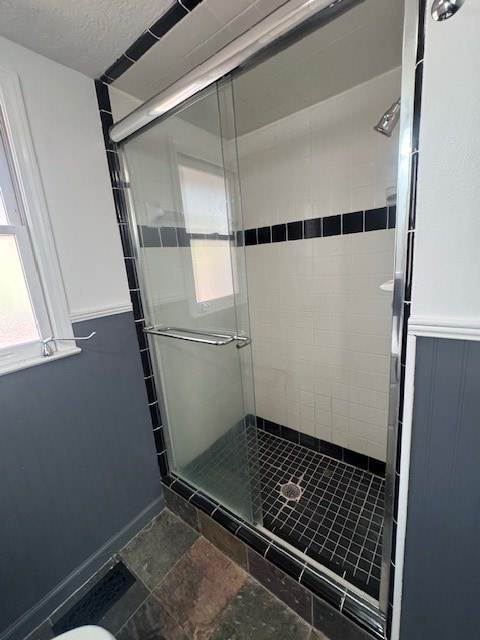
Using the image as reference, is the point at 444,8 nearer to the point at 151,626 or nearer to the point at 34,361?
the point at 34,361

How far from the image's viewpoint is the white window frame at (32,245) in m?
0.91

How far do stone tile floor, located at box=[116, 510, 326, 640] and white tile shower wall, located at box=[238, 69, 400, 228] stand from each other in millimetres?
1840

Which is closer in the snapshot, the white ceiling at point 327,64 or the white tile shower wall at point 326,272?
the white ceiling at point 327,64

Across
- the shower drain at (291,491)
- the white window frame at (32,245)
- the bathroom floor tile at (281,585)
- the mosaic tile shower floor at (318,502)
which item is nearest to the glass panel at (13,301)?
the white window frame at (32,245)

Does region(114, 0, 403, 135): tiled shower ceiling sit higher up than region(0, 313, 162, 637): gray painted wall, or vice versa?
region(114, 0, 403, 135): tiled shower ceiling

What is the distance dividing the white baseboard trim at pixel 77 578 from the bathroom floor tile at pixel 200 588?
0.94ft

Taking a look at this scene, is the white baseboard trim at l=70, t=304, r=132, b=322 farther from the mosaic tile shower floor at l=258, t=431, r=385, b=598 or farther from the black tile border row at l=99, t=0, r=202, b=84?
the mosaic tile shower floor at l=258, t=431, r=385, b=598

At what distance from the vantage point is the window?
1.10 meters

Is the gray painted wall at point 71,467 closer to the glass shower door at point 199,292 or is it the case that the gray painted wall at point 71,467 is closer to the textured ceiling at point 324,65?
the glass shower door at point 199,292

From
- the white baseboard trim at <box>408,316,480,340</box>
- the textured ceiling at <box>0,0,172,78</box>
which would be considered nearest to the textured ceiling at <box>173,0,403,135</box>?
the textured ceiling at <box>0,0,172,78</box>

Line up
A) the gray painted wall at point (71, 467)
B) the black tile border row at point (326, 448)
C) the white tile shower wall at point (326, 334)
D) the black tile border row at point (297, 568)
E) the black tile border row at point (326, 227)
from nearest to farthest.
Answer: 1. the black tile border row at point (297, 568)
2. the gray painted wall at point (71, 467)
3. the black tile border row at point (326, 227)
4. the white tile shower wall at point (326, 334)
5. the black tile border row at point (326, 448)

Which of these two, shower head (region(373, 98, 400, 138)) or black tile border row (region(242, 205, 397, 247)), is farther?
black tile border row (region(242, 205, 397, 247))

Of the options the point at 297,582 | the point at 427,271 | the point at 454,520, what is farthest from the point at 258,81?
the point at 297,582

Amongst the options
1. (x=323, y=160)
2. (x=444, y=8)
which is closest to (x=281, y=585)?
(x=444, y=8)
